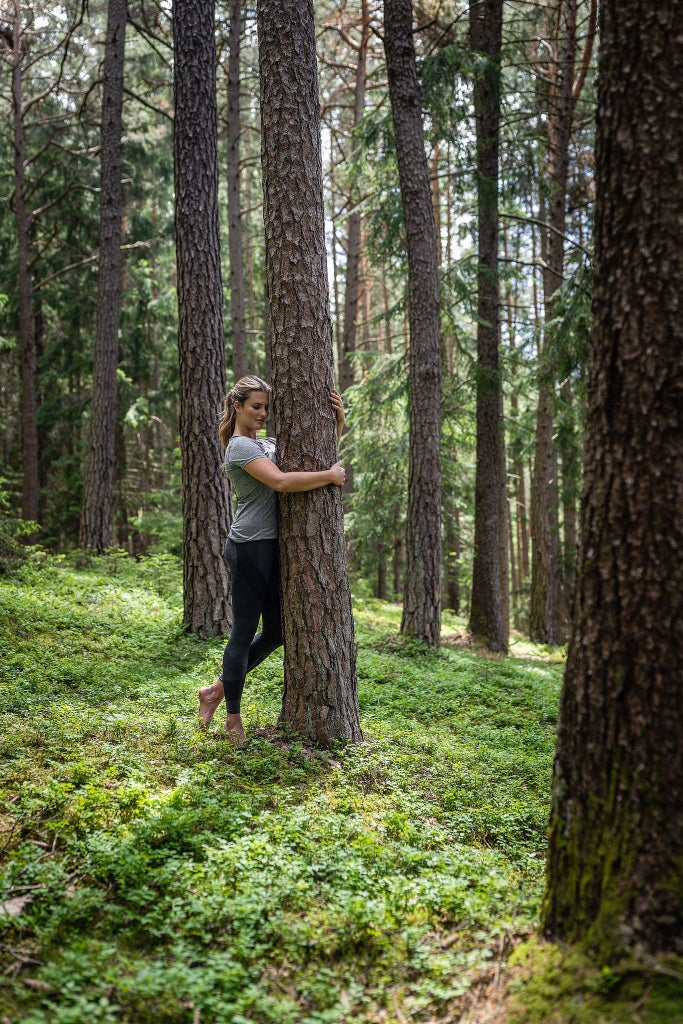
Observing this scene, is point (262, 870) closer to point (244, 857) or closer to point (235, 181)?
point (244, 857)

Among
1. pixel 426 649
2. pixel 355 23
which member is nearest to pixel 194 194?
pixel 426 649

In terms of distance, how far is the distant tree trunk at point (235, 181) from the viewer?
13977 millimetres

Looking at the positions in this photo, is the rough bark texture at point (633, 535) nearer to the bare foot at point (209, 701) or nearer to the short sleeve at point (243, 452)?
the short sleeve at point (243, 452)

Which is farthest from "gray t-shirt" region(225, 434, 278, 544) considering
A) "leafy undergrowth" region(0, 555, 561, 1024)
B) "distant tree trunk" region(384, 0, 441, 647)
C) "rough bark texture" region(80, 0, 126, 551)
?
"rough bark texture" region(80, 0, 126, 551)

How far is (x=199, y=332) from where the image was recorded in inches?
302

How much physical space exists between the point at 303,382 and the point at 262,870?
9.36 feet

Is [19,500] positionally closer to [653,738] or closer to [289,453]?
[289,453]

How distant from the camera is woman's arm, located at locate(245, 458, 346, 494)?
14.5 feet

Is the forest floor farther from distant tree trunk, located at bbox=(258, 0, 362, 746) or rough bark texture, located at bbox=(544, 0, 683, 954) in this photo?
distant tree trunk, located at bbox=(258, 0, 362, 746)

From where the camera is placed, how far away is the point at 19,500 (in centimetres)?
1889

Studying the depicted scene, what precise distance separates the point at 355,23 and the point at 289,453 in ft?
48.8

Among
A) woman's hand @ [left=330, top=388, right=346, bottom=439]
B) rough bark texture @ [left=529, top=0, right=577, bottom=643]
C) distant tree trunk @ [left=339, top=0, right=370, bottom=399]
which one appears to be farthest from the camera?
distant tree trunk @ [left=339, top=0, right=370, bottom=399]

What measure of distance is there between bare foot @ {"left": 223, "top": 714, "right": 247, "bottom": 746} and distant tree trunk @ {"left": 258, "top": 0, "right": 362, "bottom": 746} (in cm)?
33

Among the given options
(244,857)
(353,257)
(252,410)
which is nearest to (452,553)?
(353,257)
